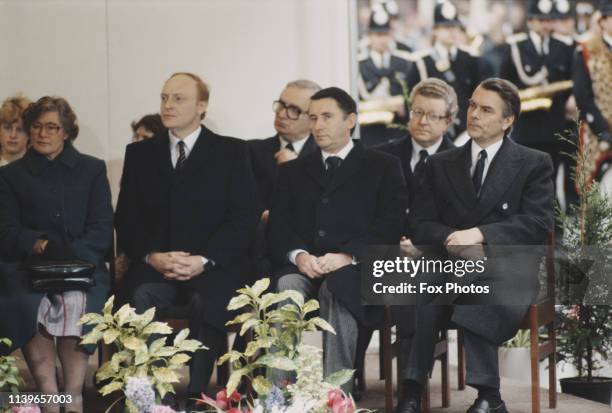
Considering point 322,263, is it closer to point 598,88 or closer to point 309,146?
point 309,146

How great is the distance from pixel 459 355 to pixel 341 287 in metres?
0.95

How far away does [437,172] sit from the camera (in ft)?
15.1

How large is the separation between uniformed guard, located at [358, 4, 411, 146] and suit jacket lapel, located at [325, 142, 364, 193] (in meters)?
1.40

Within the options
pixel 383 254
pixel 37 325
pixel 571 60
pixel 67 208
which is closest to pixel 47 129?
pixel 67 208

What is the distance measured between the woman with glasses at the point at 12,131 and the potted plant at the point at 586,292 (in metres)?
2.74

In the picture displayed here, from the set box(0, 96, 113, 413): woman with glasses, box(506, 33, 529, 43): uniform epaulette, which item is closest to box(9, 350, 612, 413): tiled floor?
box(0, 96, 113, 413): woman with glasses

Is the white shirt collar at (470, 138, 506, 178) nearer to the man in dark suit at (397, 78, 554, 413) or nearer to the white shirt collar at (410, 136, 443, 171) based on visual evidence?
the man in dark suit at (397, 78, 554, 413)

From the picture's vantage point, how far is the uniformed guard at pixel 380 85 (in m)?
6.17

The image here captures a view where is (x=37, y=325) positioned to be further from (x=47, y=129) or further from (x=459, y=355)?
(x=459, y=355)

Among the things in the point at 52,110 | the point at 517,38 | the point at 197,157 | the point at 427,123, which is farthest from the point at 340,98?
the point at 517,38

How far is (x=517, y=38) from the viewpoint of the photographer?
249 inches

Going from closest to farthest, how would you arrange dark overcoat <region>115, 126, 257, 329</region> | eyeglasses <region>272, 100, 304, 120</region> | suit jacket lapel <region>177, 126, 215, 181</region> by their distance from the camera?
dark overcoat <region>115, 126, 257, 329</region> < suit jacket lapel <region>177, 126, 215, 181</region> < eyeglasses <region>272, 100, 304, 120</region>

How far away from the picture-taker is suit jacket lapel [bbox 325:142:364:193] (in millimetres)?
4730

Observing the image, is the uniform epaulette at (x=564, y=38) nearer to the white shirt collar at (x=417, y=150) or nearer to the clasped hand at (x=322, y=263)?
the white shirt collar at (x=417, y=150)
